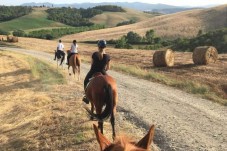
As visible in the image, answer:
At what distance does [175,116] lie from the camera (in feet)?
45.1

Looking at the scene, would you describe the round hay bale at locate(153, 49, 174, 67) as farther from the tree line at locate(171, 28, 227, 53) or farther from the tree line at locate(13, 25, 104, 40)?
the tree line at locate(13, 25, 104, 40)

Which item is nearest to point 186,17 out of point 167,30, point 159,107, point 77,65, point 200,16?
point 200,16

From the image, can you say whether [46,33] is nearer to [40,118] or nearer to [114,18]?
[114,18]

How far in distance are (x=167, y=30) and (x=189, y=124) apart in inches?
2918

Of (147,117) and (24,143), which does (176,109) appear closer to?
(147,117)

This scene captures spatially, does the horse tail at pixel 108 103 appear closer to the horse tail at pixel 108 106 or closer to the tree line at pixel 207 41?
the horse tail at pixel 108 106

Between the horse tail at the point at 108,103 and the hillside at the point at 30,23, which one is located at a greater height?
the hillside at the point at 30,23

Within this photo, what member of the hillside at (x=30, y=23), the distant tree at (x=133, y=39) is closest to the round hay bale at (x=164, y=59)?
the distant tree at (x=133, y=39)

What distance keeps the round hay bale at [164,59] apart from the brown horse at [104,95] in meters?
19.4

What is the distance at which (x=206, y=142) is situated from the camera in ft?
35.2

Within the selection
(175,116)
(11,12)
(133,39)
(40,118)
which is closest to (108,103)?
(40,118)

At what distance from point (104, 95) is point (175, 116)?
4507 millimetres

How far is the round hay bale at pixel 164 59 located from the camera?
1164 inches

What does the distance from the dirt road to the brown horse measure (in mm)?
1785
